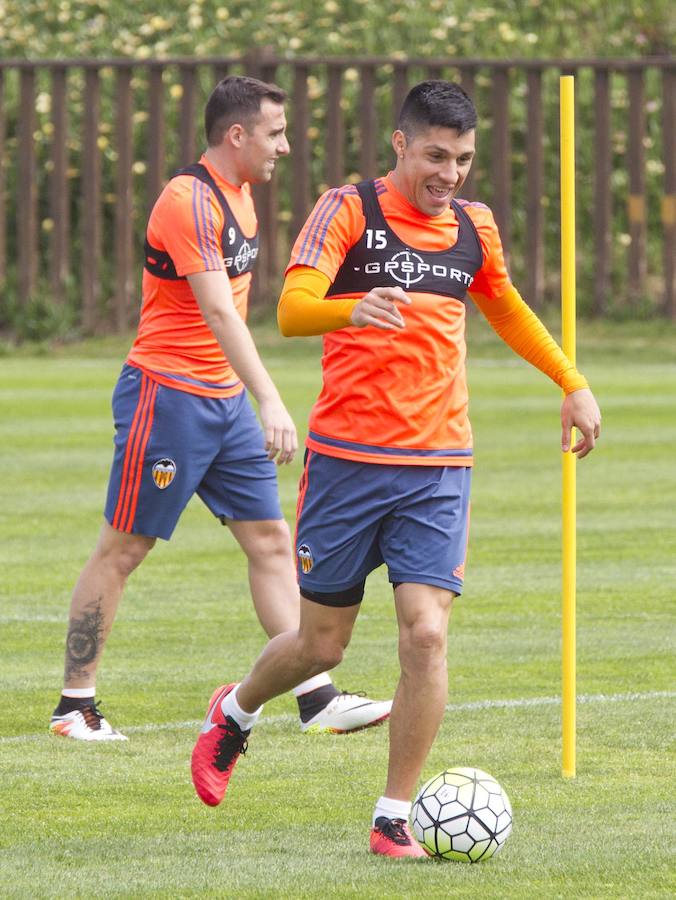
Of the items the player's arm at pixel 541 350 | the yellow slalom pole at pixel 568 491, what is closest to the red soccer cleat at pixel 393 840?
the yellow slalom pole at pixel 568 491

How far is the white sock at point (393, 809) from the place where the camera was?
→ 6.17m

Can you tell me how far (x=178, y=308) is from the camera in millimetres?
8250

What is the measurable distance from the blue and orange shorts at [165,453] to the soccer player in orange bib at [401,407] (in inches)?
62.4

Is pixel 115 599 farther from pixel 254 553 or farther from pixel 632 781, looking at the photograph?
pixel 632 781

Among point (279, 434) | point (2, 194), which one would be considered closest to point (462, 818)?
point (279, 434)

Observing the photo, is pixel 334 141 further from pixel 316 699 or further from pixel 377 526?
pixel 377 526

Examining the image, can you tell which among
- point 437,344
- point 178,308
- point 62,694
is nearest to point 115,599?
point 62,694

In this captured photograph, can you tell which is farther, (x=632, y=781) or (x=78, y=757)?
(x=78, y=757)

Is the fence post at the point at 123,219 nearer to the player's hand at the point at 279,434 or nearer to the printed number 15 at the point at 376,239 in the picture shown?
the player's hand at the point at 279,434

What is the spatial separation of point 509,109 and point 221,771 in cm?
2243

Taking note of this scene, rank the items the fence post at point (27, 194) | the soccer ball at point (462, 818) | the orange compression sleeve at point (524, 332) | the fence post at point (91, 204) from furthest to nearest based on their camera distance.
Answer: the fence post at point (27, 194) < the fence post at point (91, 204) < the orange compression sleeve at point (524, 332) < the soccer ball at point (462, 818)

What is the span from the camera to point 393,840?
6.14m

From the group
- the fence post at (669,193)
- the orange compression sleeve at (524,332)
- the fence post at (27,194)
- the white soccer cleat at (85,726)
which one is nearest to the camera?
the orange compression sleeve at (524,332)

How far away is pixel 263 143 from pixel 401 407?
2.03m
